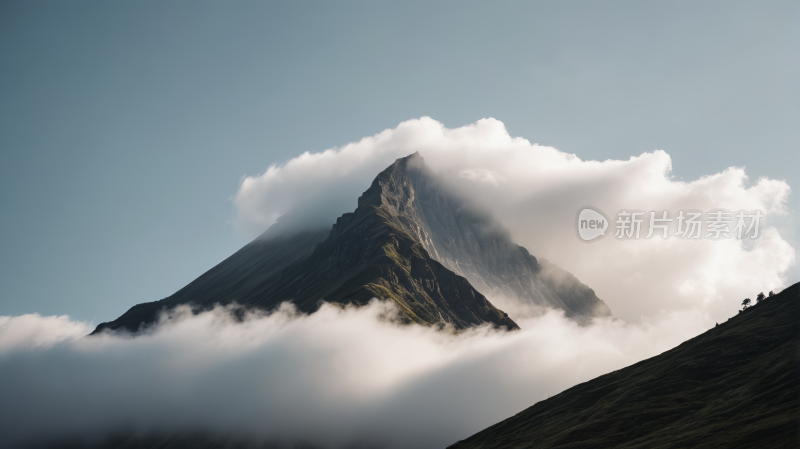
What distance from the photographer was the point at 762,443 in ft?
321

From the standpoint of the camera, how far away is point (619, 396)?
176750 millimetres

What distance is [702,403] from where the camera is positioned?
472ft

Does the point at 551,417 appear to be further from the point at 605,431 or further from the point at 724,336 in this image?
the point at 724,336

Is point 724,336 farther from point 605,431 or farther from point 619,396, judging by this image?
point 605,431

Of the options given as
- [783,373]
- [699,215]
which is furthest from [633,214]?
[783,373]

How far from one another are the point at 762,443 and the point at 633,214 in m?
110

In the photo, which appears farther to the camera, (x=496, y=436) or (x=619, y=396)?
(x=496, y=436)

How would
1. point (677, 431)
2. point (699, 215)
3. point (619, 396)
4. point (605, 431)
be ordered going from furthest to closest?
point (619, 396) → point (699, 215) → point (605, 431) → point (677, 431)

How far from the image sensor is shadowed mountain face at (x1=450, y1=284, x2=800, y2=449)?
113 meters

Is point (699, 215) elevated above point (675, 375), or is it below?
above

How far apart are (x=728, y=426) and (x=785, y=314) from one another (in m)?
99.0

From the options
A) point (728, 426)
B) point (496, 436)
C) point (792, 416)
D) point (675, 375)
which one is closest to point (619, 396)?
point (675, 375)

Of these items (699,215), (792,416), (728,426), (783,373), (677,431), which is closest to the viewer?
(792,416)

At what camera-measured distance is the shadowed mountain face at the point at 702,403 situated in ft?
370
